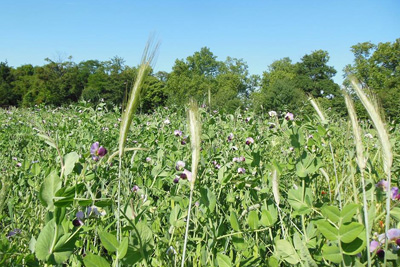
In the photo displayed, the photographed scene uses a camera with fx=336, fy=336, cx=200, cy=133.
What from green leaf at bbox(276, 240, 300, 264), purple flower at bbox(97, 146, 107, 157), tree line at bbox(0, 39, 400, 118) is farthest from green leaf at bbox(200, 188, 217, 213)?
tree line at bbox(0, 39, 400, 118)

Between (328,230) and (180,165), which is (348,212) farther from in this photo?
(180,165)

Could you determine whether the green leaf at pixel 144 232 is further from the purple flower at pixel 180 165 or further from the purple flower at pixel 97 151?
the purple flower at pixel 180 165

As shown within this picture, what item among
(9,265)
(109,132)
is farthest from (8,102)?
(9,265)

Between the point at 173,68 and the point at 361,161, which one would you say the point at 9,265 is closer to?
the point at 361,161

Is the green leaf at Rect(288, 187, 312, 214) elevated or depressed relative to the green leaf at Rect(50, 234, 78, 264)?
elevated

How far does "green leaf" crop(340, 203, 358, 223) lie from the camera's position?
72cm

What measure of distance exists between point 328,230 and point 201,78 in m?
50.7

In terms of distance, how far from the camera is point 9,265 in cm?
95

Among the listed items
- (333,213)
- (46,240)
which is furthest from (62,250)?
(333,213)

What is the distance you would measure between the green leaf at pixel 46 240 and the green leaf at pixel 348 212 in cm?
64

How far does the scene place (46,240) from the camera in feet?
2.48

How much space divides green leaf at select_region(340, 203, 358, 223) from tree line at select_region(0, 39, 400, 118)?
24029mm

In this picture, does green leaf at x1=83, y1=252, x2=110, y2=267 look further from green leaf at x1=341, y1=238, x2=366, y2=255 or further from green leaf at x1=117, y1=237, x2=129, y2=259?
green leaf at x1=341, y1=238, x2=366, y2=255

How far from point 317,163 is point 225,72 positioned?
57.7 m
